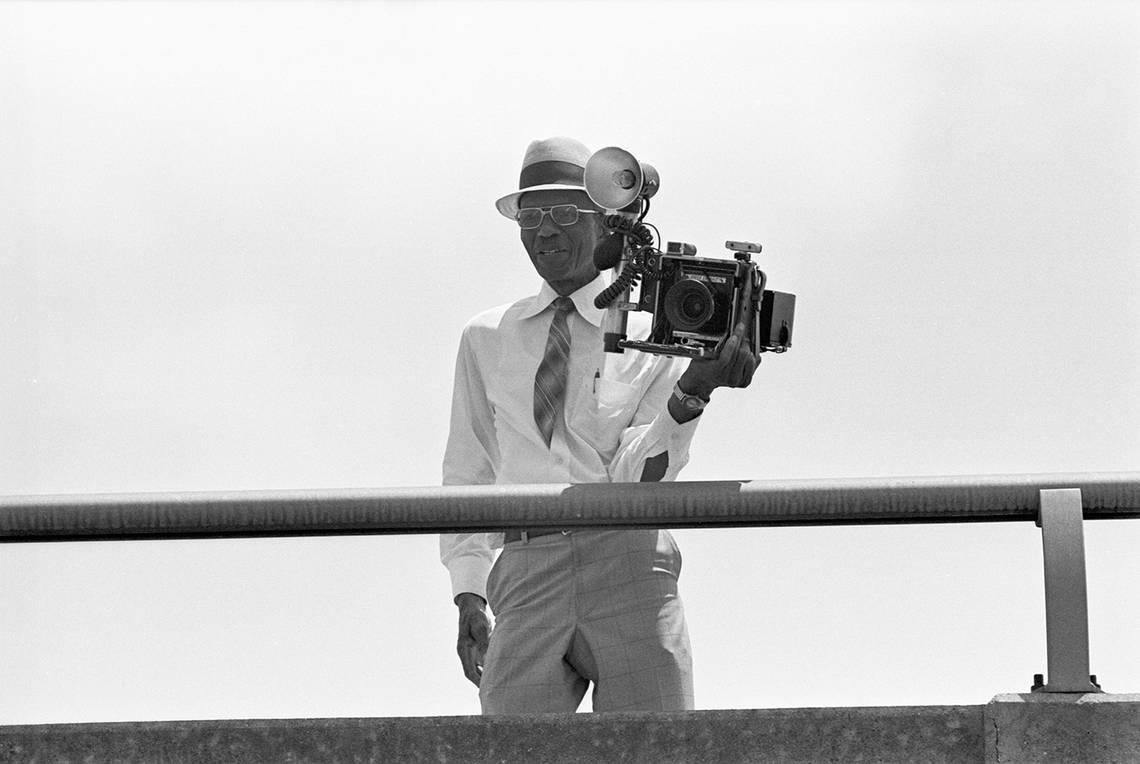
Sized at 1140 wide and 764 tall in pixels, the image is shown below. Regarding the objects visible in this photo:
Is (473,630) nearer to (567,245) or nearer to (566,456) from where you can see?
(566,456)

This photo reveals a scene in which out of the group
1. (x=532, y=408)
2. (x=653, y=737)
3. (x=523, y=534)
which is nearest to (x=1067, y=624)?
(x=653, y=737)

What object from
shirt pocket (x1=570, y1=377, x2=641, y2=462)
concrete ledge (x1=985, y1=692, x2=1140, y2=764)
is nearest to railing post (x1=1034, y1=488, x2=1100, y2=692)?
concrete ledge (x1=985, y1=692, x2=1140, y2=764)

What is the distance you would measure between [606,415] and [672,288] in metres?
0.55

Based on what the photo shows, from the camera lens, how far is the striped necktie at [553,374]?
18.6 ft

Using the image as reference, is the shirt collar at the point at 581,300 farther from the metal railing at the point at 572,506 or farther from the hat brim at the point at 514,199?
the metal railing at the point at 572,506

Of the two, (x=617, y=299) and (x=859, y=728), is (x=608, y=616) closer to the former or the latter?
(x=617, y=299)

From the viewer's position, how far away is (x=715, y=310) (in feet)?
16.9

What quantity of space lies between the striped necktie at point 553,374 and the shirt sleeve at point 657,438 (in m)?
0.20

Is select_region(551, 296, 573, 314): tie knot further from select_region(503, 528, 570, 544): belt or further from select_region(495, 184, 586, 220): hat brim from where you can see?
select_region(503, 528, 570, 544): belt

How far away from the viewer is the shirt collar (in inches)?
231

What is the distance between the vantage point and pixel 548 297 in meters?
5.93

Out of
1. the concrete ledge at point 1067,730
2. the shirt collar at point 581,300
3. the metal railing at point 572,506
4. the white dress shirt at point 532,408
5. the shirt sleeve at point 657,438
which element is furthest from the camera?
the shirt collar at point 581,300

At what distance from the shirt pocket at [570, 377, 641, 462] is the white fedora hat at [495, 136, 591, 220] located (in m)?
0.61

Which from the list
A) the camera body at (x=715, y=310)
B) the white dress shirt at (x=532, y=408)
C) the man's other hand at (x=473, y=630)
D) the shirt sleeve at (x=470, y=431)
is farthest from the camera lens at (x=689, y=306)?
the man's other hand at (x=473, y=630)
